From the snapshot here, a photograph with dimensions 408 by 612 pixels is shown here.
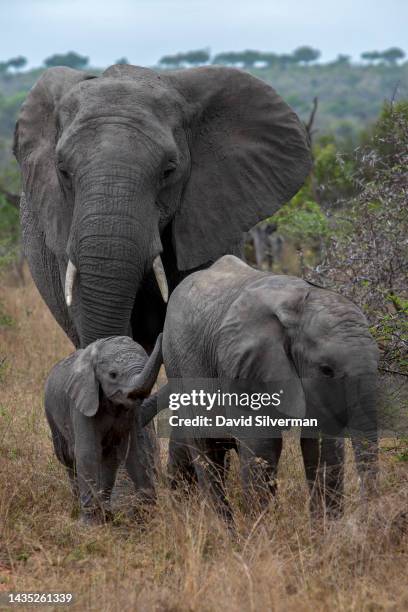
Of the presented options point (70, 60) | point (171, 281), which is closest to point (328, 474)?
point (171, 281)

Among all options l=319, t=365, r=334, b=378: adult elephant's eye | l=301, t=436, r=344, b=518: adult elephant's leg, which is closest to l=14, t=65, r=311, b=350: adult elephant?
l=301, t=436, r=344, b=518: adult elephant's leg

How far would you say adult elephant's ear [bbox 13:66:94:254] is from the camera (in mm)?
6570

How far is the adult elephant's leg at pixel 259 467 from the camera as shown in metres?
4.91

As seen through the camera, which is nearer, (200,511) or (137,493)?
(200,511)

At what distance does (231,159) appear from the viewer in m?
6.84

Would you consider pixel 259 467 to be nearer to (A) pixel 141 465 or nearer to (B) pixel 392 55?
(A) pixel 141 465

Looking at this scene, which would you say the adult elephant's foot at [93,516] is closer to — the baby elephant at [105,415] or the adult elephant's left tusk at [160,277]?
the baby elephant at [105,415]

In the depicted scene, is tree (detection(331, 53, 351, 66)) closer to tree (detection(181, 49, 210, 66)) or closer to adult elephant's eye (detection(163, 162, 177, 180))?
tree (detection(181, 49, 210, 66))

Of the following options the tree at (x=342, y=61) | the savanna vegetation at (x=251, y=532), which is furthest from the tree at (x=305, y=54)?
the savanna vegetation at (x=251, y=532)

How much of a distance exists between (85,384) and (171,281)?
49.6 inches

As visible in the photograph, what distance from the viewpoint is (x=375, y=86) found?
237 feet

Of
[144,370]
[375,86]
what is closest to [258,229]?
[144,370]

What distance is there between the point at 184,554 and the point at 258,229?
832 centimetres

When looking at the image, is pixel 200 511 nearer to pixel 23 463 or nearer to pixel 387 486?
pixel 387 486
